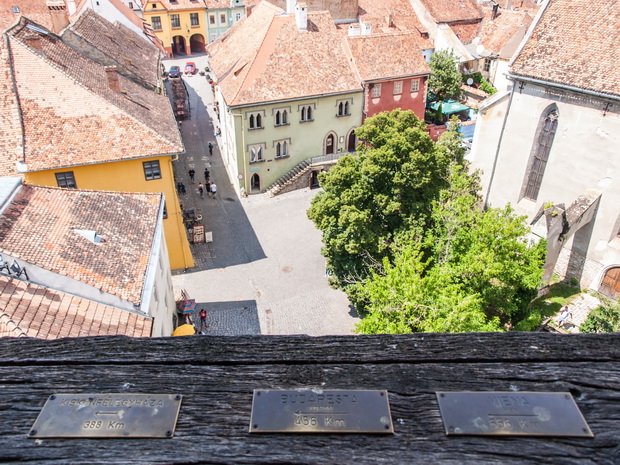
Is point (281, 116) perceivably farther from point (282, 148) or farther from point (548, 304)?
point (548, 304)

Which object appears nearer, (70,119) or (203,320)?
(70,119)

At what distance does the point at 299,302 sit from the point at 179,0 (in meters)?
69.2

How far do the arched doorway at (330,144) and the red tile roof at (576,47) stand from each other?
1919 cm

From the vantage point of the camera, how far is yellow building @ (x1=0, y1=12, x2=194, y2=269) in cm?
2647

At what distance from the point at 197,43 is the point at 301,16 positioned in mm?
51842

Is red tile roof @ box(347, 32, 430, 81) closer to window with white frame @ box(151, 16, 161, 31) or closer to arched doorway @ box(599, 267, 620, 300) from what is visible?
arched doorway @ box(599, 267, 620, 300)

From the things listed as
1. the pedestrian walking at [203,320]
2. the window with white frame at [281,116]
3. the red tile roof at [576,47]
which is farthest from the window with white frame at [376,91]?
the pedestrian walking at [203,320]

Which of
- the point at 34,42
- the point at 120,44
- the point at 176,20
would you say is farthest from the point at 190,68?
the point at 34,42

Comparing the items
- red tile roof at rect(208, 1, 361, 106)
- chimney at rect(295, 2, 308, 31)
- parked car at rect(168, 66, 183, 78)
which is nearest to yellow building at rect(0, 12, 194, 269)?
red tile roof at rect(208, 1, 361, 106)

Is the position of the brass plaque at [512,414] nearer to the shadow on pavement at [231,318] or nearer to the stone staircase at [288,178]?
the shadow on pavement at [231,318]

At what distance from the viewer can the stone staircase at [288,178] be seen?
43.8 meters

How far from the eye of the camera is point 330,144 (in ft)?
153

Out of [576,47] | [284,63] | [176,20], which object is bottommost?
[176,20]

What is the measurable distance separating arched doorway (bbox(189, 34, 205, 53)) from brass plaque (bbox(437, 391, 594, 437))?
91773 millimetres
